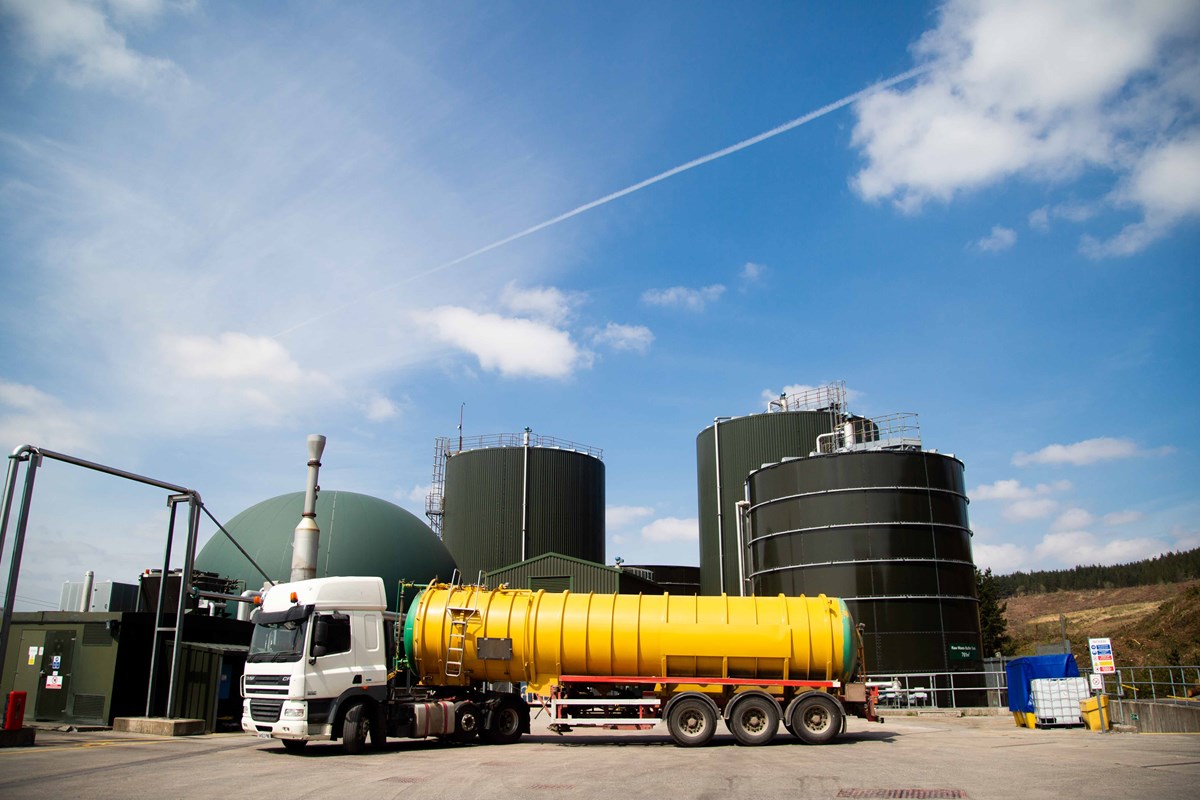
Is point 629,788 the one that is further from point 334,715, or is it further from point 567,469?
point 567,469

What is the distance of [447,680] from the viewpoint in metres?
19.0

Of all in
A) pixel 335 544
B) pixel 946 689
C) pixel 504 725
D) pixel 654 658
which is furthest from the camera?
pixel 335 544

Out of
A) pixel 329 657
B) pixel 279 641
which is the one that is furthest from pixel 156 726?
pixel 329 657

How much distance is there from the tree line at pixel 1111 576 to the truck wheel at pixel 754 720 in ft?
390

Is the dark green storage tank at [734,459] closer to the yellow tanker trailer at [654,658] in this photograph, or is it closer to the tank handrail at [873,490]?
the tank handrail at [873,490]

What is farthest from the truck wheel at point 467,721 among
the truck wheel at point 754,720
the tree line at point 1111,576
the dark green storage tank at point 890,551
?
the tree line at point 1111,576

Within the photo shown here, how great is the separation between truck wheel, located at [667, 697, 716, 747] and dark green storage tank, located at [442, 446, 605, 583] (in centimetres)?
2981

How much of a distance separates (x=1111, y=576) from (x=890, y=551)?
5383 inches

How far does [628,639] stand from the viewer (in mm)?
18859

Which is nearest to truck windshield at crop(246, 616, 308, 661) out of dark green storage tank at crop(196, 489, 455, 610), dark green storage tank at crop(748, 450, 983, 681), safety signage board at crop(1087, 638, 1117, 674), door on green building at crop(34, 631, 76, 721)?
door on green building at crop(34, 631, 76, 721)

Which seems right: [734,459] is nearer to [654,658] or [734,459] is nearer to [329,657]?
[654,658]

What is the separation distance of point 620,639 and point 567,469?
31.2 m

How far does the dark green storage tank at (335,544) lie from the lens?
101ft

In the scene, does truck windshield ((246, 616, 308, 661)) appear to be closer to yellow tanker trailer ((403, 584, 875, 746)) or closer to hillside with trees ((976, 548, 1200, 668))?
yellow tanker trailer ((403, 584, 875, 746))
